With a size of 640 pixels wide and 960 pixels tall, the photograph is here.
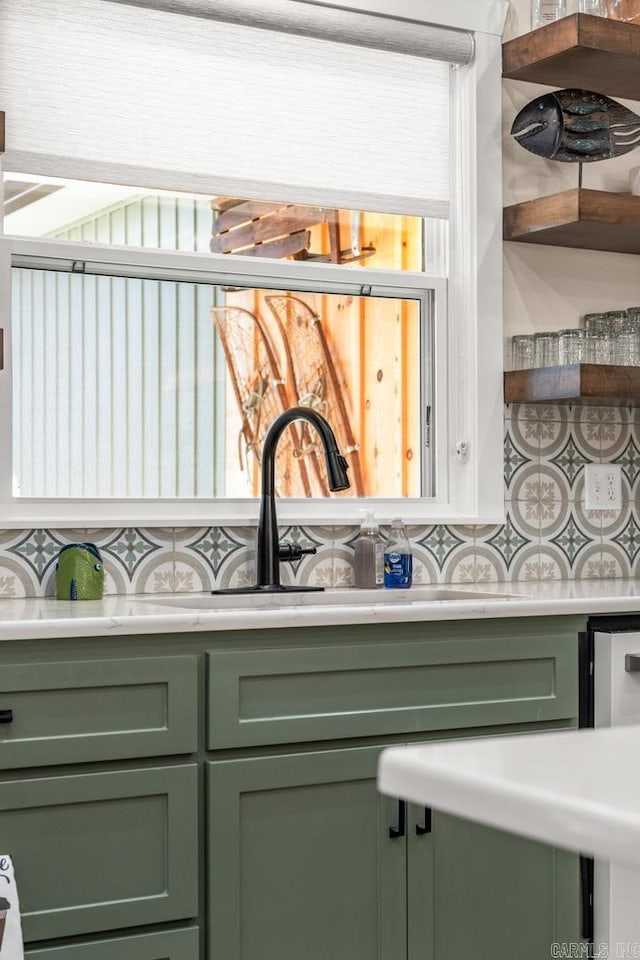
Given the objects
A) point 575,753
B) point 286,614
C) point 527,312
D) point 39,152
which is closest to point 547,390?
point 527,312

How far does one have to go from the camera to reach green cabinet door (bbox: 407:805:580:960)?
224cm

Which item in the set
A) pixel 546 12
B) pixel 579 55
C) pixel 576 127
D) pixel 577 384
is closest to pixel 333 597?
pixel 577 384

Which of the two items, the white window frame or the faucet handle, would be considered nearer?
the faucet handle

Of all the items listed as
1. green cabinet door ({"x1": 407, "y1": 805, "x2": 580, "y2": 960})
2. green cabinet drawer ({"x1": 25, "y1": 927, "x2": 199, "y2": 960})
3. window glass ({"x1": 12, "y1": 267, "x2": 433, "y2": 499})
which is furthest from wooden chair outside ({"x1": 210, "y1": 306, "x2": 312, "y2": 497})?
green cabinet drawer ({"x1": 25, "y1": 927, "x2": 199, "y2": 960})

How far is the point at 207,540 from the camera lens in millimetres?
2713

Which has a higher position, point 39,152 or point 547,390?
point 39,152

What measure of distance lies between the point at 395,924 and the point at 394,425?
1.26 metres

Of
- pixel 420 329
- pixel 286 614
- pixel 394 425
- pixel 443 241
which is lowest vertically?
pixel 286 614

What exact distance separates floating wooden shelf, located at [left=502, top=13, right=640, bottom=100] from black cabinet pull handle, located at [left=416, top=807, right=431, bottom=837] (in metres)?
1.76

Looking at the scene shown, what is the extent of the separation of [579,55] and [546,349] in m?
0.70

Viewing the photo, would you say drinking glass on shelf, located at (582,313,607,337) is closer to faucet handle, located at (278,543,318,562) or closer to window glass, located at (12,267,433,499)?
window glass, located at (12,267,433,499)

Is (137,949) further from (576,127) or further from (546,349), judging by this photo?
(576,127)

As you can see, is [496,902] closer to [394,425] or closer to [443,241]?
[394,425]

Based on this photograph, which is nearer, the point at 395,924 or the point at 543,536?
the point at 395,924
